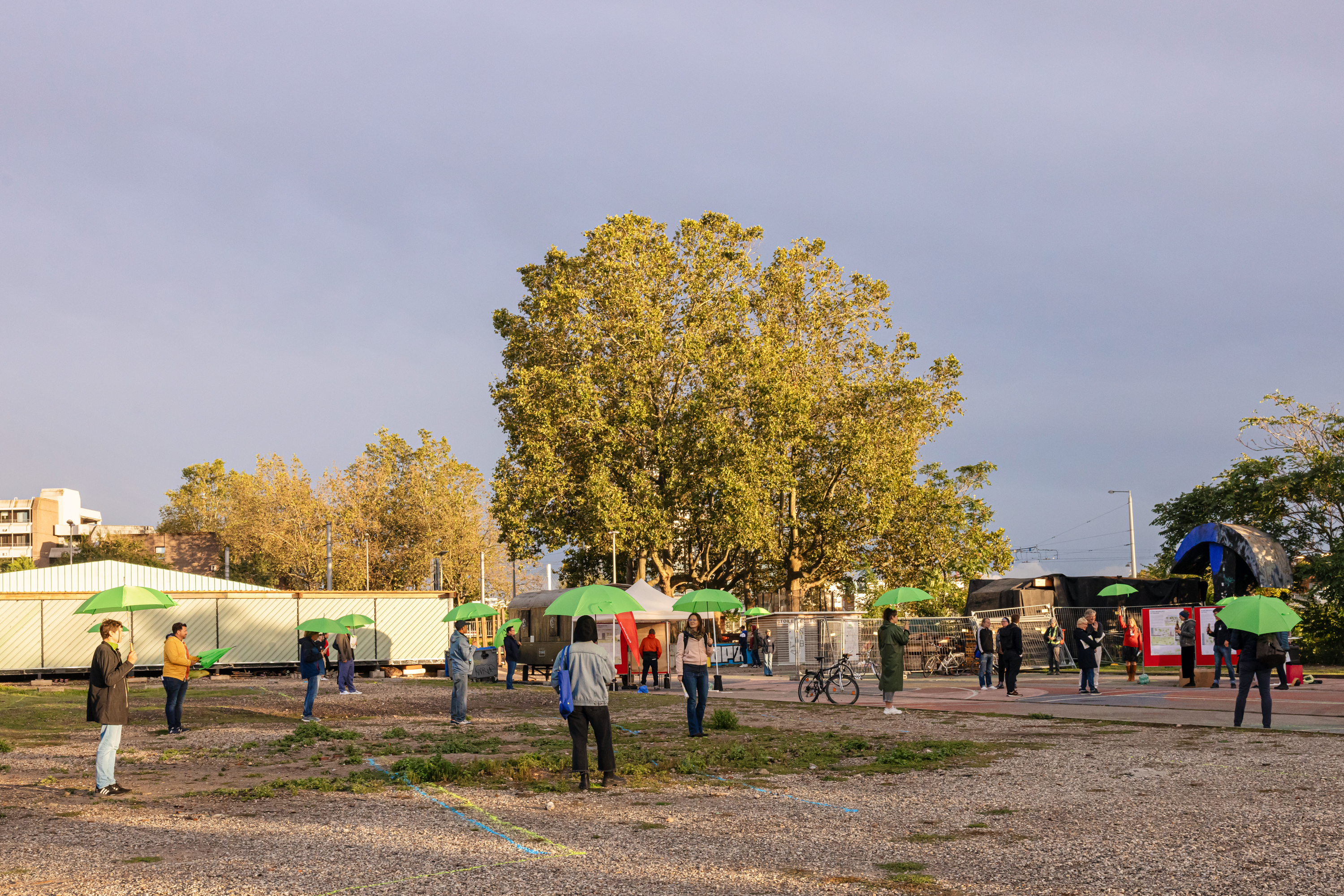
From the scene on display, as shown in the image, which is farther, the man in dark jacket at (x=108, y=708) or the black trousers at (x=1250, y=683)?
the black trousers at (x=1250, y=683)

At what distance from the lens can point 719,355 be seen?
40969 mm

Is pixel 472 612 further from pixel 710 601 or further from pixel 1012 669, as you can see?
pixel 1012 669

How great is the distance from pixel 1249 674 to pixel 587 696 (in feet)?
30.6

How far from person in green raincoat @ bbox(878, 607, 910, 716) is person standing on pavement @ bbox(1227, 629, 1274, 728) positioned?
472cm

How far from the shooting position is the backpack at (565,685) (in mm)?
10578

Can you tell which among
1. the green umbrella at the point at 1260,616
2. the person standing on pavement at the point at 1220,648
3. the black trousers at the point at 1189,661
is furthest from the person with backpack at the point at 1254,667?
the black trousers at the point at 1189,661

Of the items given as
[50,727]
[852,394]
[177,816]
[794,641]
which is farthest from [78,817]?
[852,394]

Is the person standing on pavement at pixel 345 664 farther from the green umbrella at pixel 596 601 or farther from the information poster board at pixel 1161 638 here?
the information poster board at pixel 1161 638

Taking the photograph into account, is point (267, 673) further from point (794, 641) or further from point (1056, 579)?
point (1056, 579)

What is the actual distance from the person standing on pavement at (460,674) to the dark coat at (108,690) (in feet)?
23.8

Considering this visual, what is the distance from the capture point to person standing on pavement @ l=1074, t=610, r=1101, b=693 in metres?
21.4

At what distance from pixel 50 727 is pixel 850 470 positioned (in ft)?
95.4

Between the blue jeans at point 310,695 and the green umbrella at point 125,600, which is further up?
the green umbrella at point 125,600

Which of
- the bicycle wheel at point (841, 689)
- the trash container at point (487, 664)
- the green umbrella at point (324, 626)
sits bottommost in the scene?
the trash container at point (487, 664)
